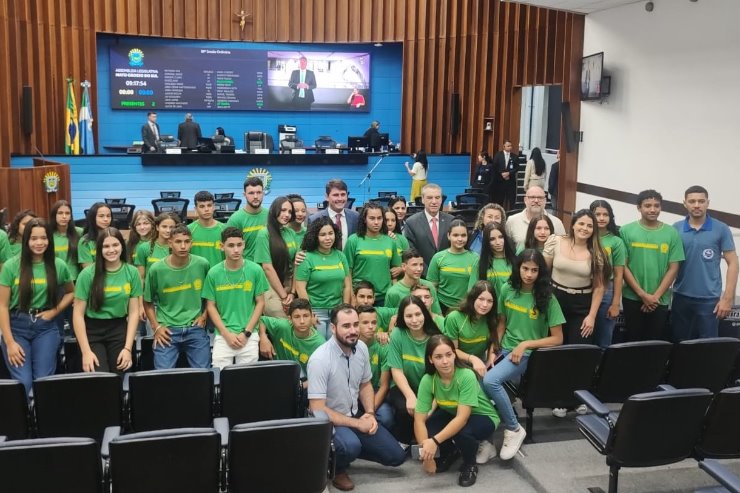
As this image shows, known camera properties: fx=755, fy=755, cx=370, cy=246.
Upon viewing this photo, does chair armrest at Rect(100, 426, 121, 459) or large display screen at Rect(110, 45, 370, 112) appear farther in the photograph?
large display screen at Rect(110, 45, 370, 112)

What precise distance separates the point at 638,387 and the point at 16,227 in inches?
181

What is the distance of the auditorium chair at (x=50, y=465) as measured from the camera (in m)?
3.04

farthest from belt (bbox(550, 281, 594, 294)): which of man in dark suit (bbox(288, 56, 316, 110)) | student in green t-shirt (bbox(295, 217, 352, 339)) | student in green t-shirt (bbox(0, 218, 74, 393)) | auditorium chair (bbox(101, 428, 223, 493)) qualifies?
man in dark suit (bbox(288, 56, 316, 110))

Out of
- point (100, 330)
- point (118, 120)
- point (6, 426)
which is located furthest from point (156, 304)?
point (118, 120)

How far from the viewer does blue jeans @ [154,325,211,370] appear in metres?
4.89

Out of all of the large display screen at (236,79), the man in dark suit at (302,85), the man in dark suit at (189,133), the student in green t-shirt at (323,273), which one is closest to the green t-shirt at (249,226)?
the student in green t-shirt at (323,273)

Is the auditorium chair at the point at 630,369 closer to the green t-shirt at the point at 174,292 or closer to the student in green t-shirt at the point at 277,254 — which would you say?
the student in green t-shirt at the point at 277,254

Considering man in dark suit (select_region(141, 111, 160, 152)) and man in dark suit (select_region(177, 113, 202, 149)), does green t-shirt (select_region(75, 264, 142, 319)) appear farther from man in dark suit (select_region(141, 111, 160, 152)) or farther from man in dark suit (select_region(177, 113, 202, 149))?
man in dark suit (select_region(177, 113, 202, 149))

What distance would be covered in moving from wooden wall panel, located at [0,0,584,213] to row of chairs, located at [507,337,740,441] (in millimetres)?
8151

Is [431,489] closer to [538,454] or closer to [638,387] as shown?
[538,454]

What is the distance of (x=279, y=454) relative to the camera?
11.2 ft

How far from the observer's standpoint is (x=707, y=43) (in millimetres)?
8680

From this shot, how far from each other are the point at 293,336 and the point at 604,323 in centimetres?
224

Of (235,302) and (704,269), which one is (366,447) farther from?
(704,269)
